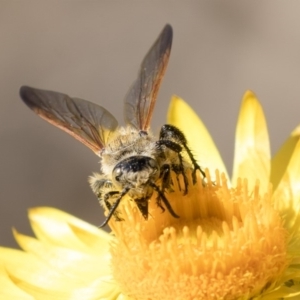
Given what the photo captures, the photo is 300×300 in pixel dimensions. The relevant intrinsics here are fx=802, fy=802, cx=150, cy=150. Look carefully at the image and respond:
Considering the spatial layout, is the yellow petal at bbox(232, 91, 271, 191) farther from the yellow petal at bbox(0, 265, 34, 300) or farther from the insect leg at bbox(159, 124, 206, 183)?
the yellow petal at bbox(0, 265, 34, 300)

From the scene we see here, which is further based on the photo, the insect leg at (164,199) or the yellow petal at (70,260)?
the yellow petal at (70,260)

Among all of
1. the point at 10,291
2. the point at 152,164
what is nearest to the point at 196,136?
the point at 152,164

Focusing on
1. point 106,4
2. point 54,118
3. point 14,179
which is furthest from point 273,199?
point 106,4

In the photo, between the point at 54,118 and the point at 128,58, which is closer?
the point at 54,118

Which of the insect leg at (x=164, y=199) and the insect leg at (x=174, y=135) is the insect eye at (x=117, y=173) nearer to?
the insect leg at (x=164, y=199)

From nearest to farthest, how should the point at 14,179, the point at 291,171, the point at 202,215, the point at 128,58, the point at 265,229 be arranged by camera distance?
the point at 265,229 < the point at 202,215 < the point at 291,171 < the point at 14,179 < the point at 128,58

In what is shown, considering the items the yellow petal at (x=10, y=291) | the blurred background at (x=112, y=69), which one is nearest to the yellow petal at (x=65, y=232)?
the yellow petal at (x=10, y=291)

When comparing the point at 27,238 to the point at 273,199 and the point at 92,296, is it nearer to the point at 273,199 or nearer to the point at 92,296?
the point at 92,296
